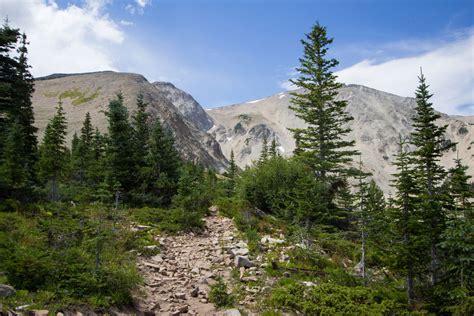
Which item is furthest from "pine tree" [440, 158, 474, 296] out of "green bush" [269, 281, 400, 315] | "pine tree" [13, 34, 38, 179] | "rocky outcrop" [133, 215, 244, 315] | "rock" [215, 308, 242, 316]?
"pine tree" [13, 34, 38, 179]

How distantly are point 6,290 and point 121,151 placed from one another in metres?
17.5

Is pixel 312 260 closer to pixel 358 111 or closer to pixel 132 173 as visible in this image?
pixel 132 173

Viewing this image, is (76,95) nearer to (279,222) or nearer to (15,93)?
(15,93)

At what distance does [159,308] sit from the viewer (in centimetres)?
872

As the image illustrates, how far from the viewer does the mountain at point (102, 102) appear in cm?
8838

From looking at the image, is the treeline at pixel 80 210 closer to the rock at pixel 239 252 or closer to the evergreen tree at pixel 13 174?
the evergreen tree at pixel 13 174

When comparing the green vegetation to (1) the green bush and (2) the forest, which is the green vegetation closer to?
(2) the forest

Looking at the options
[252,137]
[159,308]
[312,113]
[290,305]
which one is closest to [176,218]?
[159,308]

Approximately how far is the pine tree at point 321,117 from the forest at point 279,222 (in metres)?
0.11

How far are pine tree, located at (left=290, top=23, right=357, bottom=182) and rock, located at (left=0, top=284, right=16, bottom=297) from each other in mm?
18812

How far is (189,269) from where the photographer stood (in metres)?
11.7

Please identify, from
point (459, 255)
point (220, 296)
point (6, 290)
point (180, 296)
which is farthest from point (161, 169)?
point (459, 255)

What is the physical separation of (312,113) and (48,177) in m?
20.9

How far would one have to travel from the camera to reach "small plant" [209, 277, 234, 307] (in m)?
8.97
